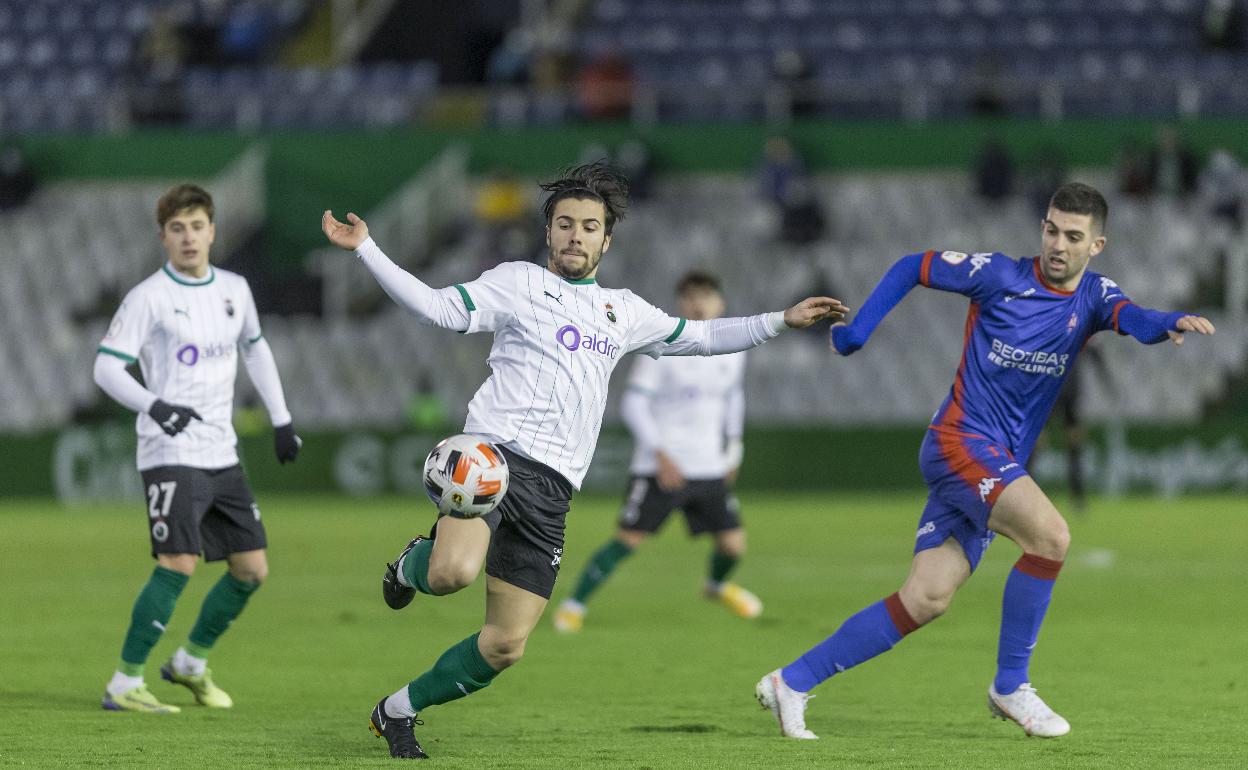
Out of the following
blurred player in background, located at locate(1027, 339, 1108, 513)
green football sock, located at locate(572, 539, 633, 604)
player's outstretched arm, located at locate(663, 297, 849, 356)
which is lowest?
blurred player in background, located at locate(1027, 339, 1108, 513)

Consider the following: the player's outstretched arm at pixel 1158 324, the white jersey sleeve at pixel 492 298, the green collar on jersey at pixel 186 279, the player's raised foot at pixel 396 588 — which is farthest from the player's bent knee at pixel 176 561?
the player's outstretched arm at pixel 1158 324

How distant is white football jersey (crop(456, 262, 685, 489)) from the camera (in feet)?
23.2

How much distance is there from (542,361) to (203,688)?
269 cm

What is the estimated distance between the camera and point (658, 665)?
33.2 feet

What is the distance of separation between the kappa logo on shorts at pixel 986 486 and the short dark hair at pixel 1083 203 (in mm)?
1122

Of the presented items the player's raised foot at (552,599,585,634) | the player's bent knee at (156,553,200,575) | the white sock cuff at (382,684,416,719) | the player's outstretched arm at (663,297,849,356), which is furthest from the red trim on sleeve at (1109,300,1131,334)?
the player's raised foot at (552,599,585,634)

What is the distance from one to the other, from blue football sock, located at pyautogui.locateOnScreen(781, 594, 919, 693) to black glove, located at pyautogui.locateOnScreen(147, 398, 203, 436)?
8.99 feet

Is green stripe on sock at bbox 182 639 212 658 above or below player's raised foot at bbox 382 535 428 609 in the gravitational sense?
below

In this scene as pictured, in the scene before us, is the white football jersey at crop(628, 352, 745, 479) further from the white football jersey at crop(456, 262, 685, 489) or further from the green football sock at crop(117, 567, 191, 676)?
the white football jersey at crop(456, 262, 685, 489)

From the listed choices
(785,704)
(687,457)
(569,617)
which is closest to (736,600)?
(687,457)

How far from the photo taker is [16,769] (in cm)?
A: 672

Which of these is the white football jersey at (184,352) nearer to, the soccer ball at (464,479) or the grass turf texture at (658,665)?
the grass turf texture at (658,665)

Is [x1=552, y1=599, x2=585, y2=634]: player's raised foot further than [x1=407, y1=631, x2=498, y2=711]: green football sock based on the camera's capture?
Yes

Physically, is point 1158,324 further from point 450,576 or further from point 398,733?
point 398,733
